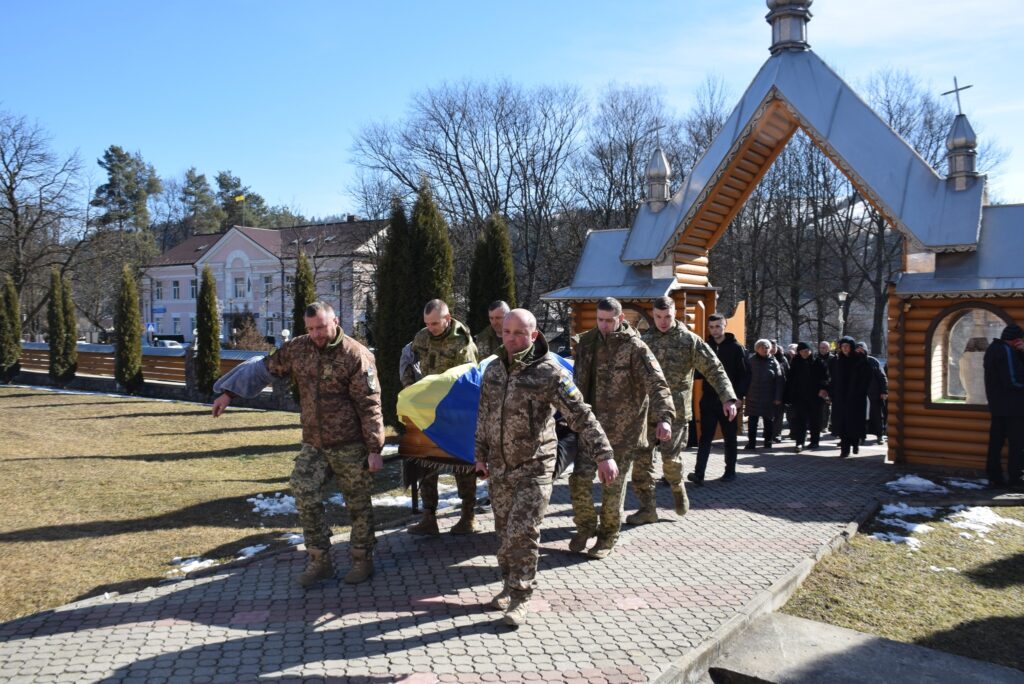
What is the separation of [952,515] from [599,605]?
4.76 metres

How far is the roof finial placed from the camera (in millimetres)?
11594

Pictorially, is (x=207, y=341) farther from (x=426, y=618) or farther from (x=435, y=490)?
(x=426, y=618)

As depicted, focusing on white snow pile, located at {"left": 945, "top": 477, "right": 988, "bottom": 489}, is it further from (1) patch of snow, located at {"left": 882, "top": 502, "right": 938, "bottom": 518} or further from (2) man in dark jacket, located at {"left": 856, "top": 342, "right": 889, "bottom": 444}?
(2) man in dark jacket, located at {"left": 856, "top": 342, "right": 889, "bottom": 444}

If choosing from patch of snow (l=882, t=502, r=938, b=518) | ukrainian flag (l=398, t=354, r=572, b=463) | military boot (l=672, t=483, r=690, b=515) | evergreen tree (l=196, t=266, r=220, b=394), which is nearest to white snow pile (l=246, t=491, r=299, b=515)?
ukrainian flag (l=398, t=354, r=572, b=463)

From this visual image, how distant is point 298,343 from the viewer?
5465 mm

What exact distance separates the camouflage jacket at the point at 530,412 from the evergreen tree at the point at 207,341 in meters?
18.3

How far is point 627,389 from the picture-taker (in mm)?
6121

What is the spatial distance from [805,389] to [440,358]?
25.1 feet

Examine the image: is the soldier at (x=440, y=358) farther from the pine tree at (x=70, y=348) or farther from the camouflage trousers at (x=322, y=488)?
the pine tree at (x=70, y=348)

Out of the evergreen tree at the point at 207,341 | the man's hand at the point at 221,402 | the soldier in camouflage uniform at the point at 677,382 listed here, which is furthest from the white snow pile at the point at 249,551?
the evergreen tree at the point at 207,341

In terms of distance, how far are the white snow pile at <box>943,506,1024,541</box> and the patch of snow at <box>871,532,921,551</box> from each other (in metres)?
0.69

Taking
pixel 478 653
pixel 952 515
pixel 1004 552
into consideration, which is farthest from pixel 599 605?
pixel 952 515

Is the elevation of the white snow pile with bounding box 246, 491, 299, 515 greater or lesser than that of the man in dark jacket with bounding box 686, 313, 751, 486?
lesser

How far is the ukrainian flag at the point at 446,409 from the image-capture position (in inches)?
231
